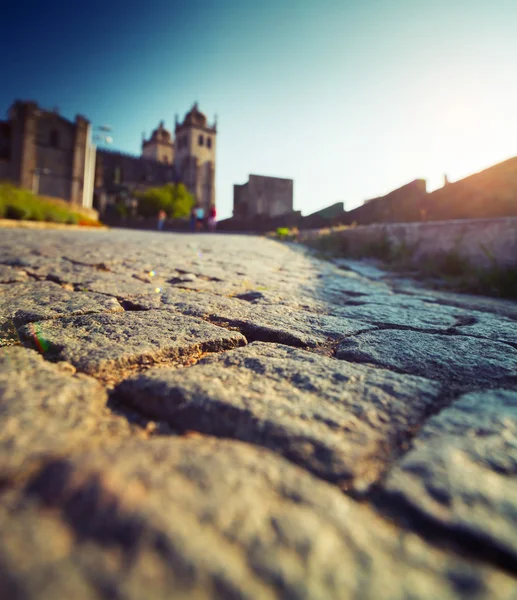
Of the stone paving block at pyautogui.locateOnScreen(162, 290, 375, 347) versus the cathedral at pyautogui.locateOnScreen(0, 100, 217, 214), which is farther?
the cathedral at pyautogui.locateOnScreen(0, 100, 217, 214)

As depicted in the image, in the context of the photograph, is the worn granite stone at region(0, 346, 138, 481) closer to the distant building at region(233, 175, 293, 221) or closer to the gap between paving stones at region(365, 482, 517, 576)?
the gap between paving stones at region(365, 482, 517, 576)

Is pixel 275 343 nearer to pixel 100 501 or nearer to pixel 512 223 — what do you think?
pixel 100 501

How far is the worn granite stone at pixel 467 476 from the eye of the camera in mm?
510

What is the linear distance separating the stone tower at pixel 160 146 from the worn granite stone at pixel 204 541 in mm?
74614

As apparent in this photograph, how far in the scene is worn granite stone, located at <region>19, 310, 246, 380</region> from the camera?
105cm

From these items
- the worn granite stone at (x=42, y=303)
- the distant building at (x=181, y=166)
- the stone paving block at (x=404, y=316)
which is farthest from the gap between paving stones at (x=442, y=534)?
the distant building at (x=181, y=166)

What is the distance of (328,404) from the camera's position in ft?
2.72

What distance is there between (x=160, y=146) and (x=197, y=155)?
13198mm

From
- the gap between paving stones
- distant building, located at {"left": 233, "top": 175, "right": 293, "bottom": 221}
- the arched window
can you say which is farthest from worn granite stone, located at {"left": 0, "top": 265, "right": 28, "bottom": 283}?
the arched window

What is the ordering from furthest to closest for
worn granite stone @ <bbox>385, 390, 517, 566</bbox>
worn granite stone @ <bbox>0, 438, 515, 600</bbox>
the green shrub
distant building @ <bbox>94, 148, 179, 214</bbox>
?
distant building @ <bbox>94, 148, 179, 214</bbox> → the green shrub → worn granite stone @ <bbox>385, 390, 517, 566</bbox> → worn granite stone @ <bbox>0, 438, 515, 600</bbox>

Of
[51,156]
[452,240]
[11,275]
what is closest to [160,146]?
[51,156]

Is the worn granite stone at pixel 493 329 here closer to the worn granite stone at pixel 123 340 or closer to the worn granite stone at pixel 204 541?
the worn granite stone at pixel 123 340

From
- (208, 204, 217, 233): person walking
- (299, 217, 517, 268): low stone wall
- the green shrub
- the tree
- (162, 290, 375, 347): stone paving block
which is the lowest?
(162, 290, 375, 347): stone paving block

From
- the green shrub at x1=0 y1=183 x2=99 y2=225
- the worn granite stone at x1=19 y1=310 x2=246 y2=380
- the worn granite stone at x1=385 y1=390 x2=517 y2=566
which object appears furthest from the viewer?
the green shrub at x1=0 y1=183 x2=99 y2=225
